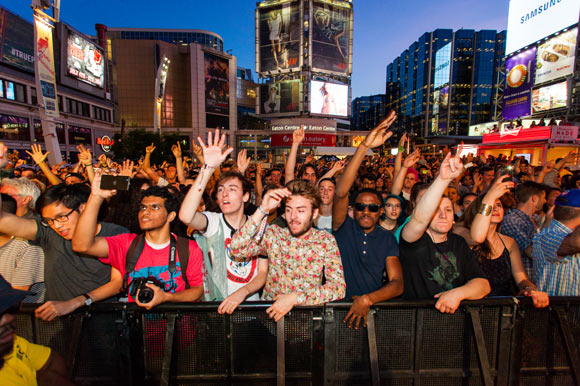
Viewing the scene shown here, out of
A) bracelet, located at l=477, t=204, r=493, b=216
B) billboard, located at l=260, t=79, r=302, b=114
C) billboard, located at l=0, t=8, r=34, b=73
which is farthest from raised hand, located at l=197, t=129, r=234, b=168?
billboard, located at l=260, t=79, r=302, b=114

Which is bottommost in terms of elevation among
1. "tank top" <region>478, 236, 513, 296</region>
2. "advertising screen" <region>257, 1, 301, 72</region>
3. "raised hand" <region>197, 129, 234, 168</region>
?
"tank top" <region>478, 236, 513, 296</region>

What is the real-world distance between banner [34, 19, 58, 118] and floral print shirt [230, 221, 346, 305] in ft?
51.4

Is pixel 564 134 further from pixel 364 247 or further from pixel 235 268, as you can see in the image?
pixel 235 268

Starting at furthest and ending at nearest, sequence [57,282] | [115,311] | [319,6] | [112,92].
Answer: [112,92] → [319,6] → [57,282] → [115,311]

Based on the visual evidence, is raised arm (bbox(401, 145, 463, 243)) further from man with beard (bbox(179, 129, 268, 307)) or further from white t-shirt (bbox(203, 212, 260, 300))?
white t-shirt (bbox(203, 212, 260, 300))

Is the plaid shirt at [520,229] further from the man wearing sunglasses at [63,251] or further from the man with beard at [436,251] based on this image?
the man wearing sunglasses at [63,251]

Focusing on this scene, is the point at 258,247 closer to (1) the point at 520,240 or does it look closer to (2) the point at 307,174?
(1) the point at 520,240

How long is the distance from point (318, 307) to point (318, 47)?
45812 millimetres

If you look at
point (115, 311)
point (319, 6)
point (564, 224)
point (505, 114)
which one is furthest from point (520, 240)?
point (319, 6)

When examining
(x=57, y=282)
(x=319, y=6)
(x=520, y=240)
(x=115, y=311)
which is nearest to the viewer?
(x=115, y=311)

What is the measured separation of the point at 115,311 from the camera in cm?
211

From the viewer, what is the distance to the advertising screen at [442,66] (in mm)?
102312

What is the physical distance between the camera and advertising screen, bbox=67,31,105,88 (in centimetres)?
3902

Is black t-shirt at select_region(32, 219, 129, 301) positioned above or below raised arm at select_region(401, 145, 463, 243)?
below
